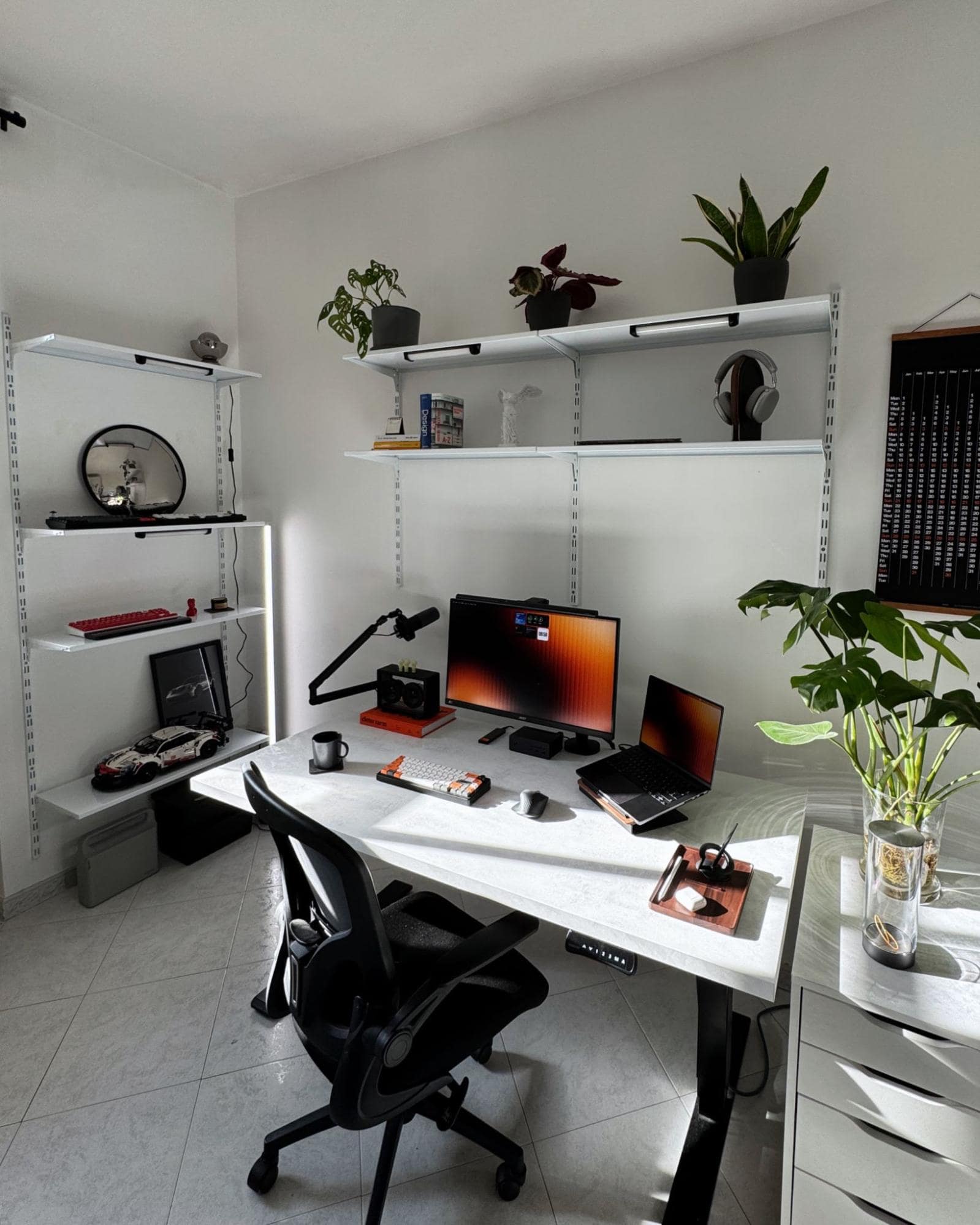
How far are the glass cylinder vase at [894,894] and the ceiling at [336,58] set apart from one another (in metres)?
2.09

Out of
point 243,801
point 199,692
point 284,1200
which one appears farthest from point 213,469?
point 284,1200

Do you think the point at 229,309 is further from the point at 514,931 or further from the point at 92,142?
the point at 514,931

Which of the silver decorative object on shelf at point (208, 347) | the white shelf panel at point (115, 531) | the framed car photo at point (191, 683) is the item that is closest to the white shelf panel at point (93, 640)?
the framed car photo at point (191, 683)

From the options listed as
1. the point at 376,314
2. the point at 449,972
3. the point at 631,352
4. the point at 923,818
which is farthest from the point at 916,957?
the point at 376,314

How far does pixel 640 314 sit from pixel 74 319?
2.03 metres

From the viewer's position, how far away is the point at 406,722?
94.1 inches

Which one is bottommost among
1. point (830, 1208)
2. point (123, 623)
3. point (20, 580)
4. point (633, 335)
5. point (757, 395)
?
point (830, 1208)

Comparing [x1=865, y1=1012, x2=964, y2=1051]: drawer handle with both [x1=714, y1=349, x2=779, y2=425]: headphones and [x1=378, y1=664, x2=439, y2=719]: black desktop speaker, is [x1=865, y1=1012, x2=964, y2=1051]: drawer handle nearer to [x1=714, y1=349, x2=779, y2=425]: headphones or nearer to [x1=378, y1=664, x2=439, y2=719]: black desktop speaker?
[x1=714, y1=349, x2=779, y2=425]: headphones

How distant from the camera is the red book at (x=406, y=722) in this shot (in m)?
2.37

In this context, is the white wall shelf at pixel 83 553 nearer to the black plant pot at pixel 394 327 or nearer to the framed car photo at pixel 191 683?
→ the framed car photo at pixel 191 683

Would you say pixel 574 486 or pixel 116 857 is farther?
pixel 116 857

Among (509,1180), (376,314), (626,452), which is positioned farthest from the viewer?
(376,314)

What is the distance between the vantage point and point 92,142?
257cm

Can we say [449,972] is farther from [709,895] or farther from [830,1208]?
[830,1208]
